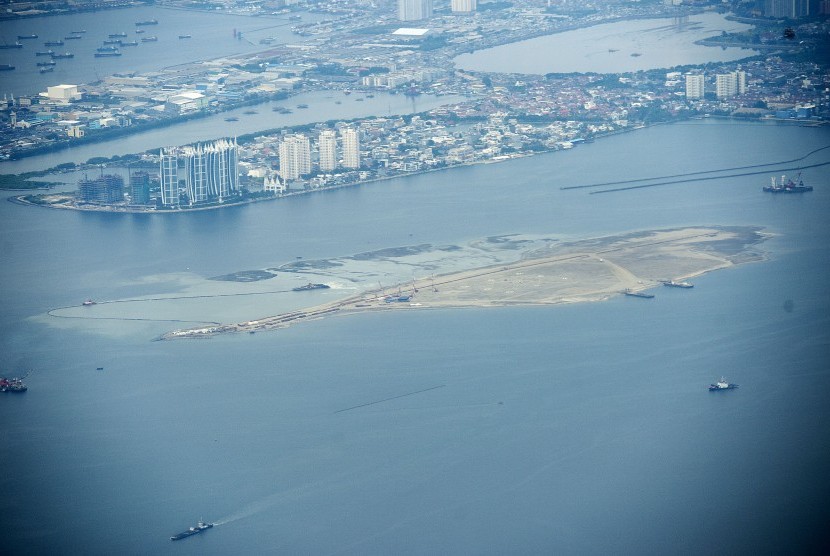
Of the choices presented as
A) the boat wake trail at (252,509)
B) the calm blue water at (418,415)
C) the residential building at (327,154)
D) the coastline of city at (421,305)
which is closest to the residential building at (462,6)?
the coastline of city at (421,305)

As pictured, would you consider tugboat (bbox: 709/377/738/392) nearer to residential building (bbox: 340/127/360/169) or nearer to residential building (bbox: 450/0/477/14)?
residential building (bbox: 340/127/360/169)

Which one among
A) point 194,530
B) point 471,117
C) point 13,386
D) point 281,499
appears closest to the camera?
point 194,530

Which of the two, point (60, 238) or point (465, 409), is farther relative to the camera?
point (60, 238)

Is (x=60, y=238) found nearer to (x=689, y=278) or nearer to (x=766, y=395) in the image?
(x=689, y=278)

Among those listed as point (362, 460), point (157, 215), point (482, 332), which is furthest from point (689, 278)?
point (157, 215)

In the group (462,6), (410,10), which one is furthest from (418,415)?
(462,6)

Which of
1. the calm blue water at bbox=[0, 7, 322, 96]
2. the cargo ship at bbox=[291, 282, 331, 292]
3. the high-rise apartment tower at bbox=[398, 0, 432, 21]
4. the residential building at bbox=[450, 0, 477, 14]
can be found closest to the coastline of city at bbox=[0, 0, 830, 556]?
the cargo ship at bbox=[291, 282, 331, 292]

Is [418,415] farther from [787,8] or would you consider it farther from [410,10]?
[410,10]

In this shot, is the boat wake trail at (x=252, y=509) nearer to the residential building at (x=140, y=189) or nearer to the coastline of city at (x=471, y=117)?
the coastline of city at (x=471, y=117)
